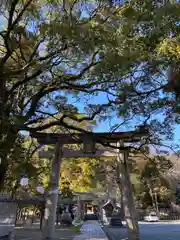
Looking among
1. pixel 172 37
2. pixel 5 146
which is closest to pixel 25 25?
pixel 5 146

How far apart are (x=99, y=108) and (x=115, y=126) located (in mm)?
1017

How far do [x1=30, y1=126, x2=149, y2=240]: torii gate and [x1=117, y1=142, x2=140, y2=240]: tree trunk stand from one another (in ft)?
0.53

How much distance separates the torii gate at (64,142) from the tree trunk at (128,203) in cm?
16

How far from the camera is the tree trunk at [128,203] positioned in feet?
28.1

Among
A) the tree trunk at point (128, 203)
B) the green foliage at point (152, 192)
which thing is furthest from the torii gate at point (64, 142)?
the green foliage at point (152, 192)

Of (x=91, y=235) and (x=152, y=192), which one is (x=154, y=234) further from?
(x=152, y=192)

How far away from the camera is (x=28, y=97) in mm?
8359

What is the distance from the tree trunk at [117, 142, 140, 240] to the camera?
8550mm

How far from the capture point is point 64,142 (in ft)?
31.2

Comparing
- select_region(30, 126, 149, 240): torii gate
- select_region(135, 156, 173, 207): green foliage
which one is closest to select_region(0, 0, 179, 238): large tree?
select_region(30, 126, 149, 240): torii gate

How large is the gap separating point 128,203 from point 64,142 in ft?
9.22

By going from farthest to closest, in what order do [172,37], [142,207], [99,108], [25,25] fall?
[142,207], [99,108], [25,25], [172,37]

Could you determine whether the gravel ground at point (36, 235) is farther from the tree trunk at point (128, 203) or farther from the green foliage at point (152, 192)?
the green foliage at point (152, 192)

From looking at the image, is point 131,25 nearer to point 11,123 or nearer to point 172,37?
point 172,37
